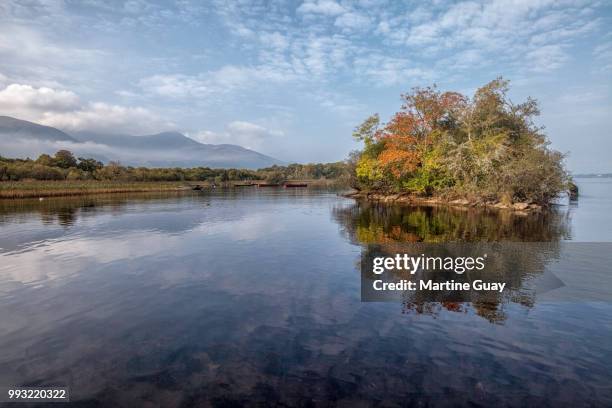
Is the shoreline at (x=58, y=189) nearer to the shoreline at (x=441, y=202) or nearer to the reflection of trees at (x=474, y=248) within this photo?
the shoreline at (x=441, y=202)

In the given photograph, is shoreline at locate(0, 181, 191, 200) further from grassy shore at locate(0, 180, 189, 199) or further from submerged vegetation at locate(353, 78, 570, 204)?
submerged vegetation at locate(353, 78, 570, 204)

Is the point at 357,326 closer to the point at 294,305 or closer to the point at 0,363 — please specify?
the point at 294,305

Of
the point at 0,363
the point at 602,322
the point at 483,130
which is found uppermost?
the point at 483,130

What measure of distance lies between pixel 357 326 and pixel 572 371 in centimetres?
500

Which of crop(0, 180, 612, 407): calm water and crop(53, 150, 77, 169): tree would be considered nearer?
crop(0, 180, 612, 407): calm water

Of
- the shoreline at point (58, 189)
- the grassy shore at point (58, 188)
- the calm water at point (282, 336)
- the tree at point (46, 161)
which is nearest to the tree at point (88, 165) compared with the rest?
the tree at point (46, 161)

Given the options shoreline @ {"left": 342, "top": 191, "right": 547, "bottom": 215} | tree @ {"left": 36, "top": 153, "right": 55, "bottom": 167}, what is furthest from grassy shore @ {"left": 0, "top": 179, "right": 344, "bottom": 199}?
shoreline @ {"left": 342, "top": 191, "right": 547, "bottom": 215}

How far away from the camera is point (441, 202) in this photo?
174ft

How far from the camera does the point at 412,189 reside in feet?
196

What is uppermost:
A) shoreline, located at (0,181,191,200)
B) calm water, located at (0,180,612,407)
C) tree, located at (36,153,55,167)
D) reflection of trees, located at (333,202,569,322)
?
tree, located at (36,153,55,167)

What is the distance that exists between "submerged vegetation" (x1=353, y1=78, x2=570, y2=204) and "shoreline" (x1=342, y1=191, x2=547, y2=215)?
0.86 m

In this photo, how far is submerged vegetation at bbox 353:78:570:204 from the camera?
44719mm

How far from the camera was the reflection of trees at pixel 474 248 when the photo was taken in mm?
11297

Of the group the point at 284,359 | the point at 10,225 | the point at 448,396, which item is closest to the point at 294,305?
the point at 284,359
